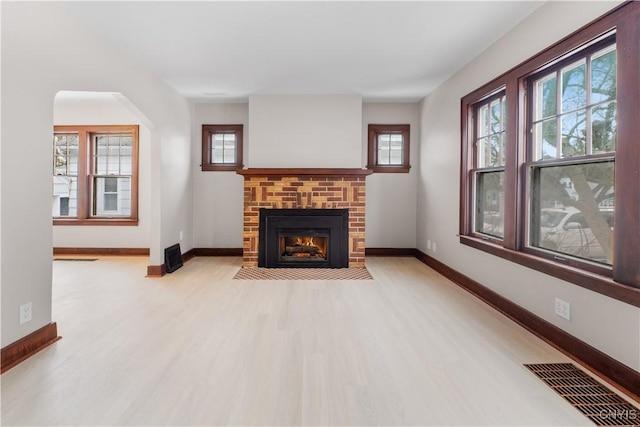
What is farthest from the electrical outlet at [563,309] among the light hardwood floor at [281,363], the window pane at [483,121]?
the window pane at [483,121]

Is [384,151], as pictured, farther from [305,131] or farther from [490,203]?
[490,203]

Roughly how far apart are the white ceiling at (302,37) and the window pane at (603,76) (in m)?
0.74

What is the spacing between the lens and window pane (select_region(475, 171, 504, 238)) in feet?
11.4

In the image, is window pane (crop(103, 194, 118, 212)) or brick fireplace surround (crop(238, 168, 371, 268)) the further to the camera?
window pane (crop(103, 194, 118, 212))

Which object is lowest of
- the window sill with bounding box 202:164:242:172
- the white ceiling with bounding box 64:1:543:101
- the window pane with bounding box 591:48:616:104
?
the window sill with bounding box 202:164:242:172

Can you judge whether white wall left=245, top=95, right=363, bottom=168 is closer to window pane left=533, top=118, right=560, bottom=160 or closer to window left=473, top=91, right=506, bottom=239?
window left=473, top=91, right=506, bottom=239

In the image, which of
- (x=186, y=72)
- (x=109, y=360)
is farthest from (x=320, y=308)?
(x=186, y=72)

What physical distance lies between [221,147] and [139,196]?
5.38 ft

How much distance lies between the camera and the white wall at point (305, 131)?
5.24m

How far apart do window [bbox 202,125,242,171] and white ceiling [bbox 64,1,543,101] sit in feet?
3.90

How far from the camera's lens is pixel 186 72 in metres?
4.18

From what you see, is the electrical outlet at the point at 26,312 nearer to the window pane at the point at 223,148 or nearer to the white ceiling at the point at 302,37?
the white ceiling at the point at 302,37

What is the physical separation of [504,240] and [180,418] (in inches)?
115

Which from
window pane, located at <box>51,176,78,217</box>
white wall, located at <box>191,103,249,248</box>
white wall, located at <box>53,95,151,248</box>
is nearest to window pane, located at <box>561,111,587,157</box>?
white wall, located at <box>191,103,249,248</box>
